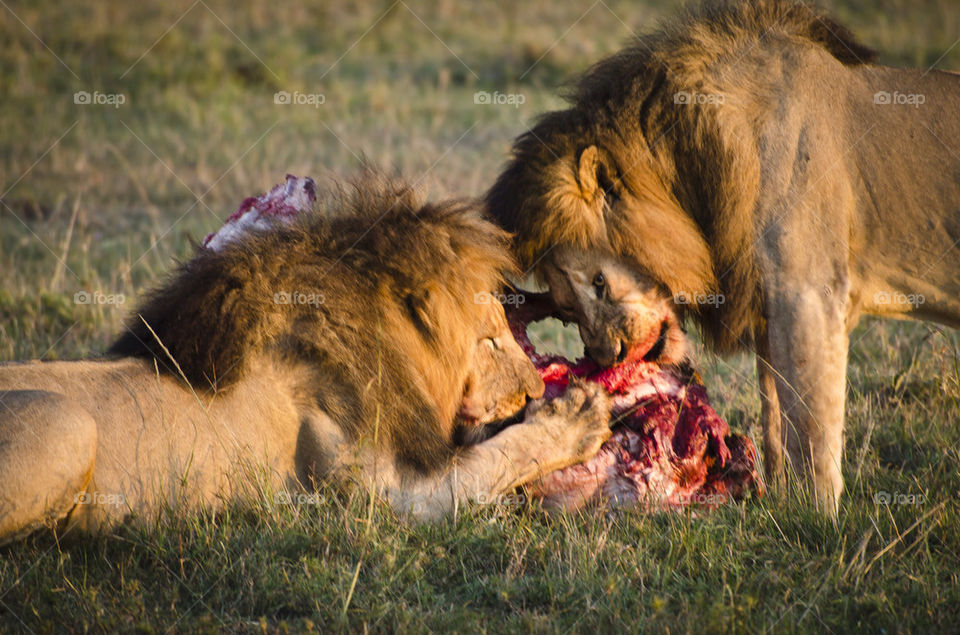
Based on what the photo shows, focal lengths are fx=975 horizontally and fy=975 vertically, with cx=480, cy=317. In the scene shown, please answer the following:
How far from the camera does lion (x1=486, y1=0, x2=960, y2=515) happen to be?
11.9 ft

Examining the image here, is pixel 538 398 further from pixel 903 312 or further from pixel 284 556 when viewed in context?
Answer: pixel 903 312

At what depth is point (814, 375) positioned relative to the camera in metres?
3.62

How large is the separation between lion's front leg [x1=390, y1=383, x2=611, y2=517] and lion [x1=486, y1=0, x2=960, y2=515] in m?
0.25

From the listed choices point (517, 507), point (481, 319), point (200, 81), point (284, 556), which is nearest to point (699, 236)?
point (481, 319)

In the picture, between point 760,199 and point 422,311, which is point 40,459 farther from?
point 760,199

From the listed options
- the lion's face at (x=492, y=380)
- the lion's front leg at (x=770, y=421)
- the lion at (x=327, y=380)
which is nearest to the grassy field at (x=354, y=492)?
the lion at (x=327, y=380)

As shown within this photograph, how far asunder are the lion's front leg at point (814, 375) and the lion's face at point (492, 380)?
3.17 feet

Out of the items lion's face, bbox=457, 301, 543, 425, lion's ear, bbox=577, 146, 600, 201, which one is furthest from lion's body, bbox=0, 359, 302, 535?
lion's ear, bbox=577, 146, 600, 201

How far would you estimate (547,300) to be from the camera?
4.09 m

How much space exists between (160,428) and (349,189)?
122cm

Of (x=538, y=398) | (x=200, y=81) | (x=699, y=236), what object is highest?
(x=200, y=81)

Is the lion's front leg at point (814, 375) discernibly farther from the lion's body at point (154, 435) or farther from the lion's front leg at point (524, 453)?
the lion's body at point (154, 435)

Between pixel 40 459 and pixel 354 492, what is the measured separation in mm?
1068

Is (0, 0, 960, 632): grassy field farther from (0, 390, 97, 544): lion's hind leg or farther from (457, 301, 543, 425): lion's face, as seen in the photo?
(457, 301, 543, 425): lion's face
